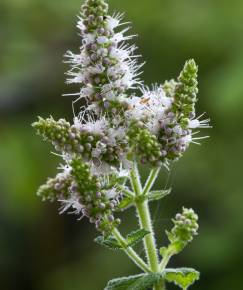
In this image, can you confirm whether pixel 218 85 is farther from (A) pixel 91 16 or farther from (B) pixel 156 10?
(A) pixel 91 16

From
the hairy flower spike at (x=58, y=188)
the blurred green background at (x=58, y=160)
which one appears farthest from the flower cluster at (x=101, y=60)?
the blurred green background at (x=58, y=160)

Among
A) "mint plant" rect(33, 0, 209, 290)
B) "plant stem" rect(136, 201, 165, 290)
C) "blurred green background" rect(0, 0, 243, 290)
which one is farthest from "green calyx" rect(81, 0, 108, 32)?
"blurred green background" rect(0, 0, 243, 290)

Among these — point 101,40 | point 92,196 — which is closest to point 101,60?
point 101,40

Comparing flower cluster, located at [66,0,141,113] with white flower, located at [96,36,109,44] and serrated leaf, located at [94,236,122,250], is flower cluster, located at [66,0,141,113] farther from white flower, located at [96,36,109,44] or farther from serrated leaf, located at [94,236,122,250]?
serrated leaf, located at [94,236,122,250]

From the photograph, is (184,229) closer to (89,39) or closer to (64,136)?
(64,136)

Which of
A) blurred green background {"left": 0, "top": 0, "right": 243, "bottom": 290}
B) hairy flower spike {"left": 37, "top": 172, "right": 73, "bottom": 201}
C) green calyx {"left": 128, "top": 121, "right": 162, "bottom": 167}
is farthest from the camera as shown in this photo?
blurred green background {"left": 0, "top": 0, "right": 243, "bottom": 290}

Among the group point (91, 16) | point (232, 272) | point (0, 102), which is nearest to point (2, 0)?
point (0, 102)

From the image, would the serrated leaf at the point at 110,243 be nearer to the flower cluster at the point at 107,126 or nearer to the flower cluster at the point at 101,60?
the flower cluster at the point at 107,126
